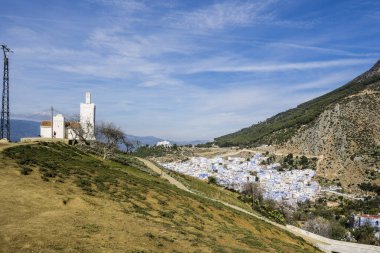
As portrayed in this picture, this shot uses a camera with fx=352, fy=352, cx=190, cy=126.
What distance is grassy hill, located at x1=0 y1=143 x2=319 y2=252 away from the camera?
45.3 ft

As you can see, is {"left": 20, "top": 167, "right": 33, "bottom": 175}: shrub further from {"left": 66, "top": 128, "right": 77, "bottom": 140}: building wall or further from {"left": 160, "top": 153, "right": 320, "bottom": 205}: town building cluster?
{"left": 160, "top": 153, "right": 320, "bottom": 205}: town building cluster

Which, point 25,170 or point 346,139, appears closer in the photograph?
point 25,170

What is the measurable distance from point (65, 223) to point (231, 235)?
9907mm

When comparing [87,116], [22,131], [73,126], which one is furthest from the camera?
[22,131]

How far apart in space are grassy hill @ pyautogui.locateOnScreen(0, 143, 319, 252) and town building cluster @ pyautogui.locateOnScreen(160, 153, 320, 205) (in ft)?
187

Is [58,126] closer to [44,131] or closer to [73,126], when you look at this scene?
[44,131]

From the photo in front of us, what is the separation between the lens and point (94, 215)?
58.2 ft

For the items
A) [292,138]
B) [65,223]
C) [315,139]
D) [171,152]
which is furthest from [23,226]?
[171,152]

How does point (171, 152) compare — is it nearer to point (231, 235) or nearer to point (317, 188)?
point (317, 188)

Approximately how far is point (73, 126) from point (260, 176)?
79874 millimetres

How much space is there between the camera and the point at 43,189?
1970cm

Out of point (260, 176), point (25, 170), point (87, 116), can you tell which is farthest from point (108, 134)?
point (260, 176)

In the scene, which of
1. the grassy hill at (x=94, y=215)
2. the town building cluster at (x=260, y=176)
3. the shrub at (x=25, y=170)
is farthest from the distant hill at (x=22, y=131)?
the shrub at (x=25, y=170)

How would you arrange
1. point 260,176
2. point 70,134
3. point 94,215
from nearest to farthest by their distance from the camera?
point 94,215, point 70,134, point 260,176
